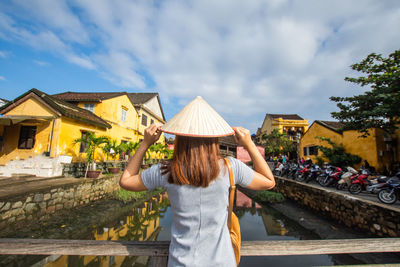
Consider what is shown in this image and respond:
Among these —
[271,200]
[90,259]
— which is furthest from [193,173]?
[271,200]

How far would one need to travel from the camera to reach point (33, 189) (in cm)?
550

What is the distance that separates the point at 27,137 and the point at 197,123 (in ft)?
36.1

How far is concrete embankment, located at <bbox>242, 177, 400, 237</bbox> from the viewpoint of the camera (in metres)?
4.69

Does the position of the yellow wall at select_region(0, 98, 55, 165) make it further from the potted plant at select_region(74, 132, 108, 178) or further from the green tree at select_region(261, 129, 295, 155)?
the green tree at select_region(261, 129, 295, 155)

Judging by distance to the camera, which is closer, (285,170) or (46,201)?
(46,201)

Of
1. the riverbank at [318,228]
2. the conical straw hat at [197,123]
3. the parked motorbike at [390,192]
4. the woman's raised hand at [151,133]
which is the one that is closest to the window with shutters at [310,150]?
the riverbank at [318,228]

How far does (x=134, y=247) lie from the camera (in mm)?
1164

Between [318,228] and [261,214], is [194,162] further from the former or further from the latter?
[261,214]

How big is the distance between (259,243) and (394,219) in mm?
5675

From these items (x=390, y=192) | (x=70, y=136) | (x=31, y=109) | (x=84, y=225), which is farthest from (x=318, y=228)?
(x=31, y=109)

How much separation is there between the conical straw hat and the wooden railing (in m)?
0.73

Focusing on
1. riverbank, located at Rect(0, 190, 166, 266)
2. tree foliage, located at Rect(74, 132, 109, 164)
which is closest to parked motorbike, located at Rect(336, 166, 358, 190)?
riverbank, located at Rect(0, 190, 166, 266)

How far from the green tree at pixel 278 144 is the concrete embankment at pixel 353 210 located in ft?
46.6

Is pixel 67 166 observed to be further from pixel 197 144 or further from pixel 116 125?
pixel 197 144
